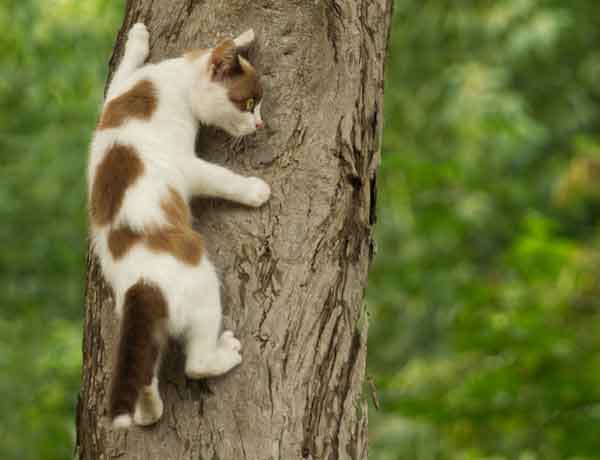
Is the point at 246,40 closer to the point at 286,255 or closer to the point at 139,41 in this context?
the point at 139,41

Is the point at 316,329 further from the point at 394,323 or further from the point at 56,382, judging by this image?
the point at 394,323

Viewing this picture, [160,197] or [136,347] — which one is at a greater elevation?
[160,197]

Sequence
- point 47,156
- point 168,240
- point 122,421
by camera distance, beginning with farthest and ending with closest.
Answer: point 47,156
point 168,240
point 122,421

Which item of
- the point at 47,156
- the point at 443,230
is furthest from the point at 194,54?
the point at 443,230

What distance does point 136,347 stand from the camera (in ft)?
8.39

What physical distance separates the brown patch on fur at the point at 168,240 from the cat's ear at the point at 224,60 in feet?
1.75

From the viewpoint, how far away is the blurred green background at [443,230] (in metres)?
4.61

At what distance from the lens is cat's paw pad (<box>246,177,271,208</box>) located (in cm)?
284

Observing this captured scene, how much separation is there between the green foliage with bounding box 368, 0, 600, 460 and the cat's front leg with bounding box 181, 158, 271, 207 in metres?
1.86

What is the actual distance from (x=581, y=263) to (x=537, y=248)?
57 centimetres

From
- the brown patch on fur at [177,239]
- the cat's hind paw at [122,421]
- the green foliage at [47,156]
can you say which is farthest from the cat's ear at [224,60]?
the green foliage at [47,156]

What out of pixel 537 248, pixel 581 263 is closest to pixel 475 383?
pixel 537 248

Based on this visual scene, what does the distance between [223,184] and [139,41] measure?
0.67 meters

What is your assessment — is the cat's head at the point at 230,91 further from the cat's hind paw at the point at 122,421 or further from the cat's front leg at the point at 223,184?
the cat's hind paw at the point at 122,421
